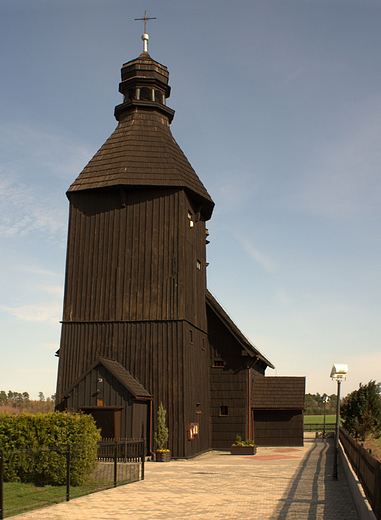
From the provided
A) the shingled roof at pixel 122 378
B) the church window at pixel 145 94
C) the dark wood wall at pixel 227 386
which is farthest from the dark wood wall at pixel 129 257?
the church window at pixel 145 94

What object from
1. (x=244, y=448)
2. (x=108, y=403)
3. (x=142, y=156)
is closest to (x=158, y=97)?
(x=142, y=156)

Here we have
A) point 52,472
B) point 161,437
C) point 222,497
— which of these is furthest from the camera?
point 161,437

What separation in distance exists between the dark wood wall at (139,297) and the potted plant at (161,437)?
44cm

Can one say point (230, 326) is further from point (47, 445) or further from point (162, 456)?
point (47, 445)

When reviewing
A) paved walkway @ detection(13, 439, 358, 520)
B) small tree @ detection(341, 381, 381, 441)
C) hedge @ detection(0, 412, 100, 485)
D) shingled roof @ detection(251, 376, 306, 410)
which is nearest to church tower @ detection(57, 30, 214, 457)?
shingled roof @ detection(251, 376, 306, 410)

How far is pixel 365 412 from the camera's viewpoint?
3278 cm

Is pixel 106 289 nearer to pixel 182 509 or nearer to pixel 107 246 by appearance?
pixel 107 246

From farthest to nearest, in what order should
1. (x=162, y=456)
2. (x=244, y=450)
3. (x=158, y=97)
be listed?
(x=158, y=97), (x=244, y=450), (x=162, y=456)

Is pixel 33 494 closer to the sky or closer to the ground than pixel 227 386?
closer to the ground

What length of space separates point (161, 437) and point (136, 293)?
644cm

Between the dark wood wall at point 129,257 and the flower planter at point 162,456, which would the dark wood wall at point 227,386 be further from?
the flower planter at point 162,456

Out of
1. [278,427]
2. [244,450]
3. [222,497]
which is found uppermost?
[222,497]

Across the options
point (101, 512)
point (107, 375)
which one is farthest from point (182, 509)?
point (107, 375)

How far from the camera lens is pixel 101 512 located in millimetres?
10781
